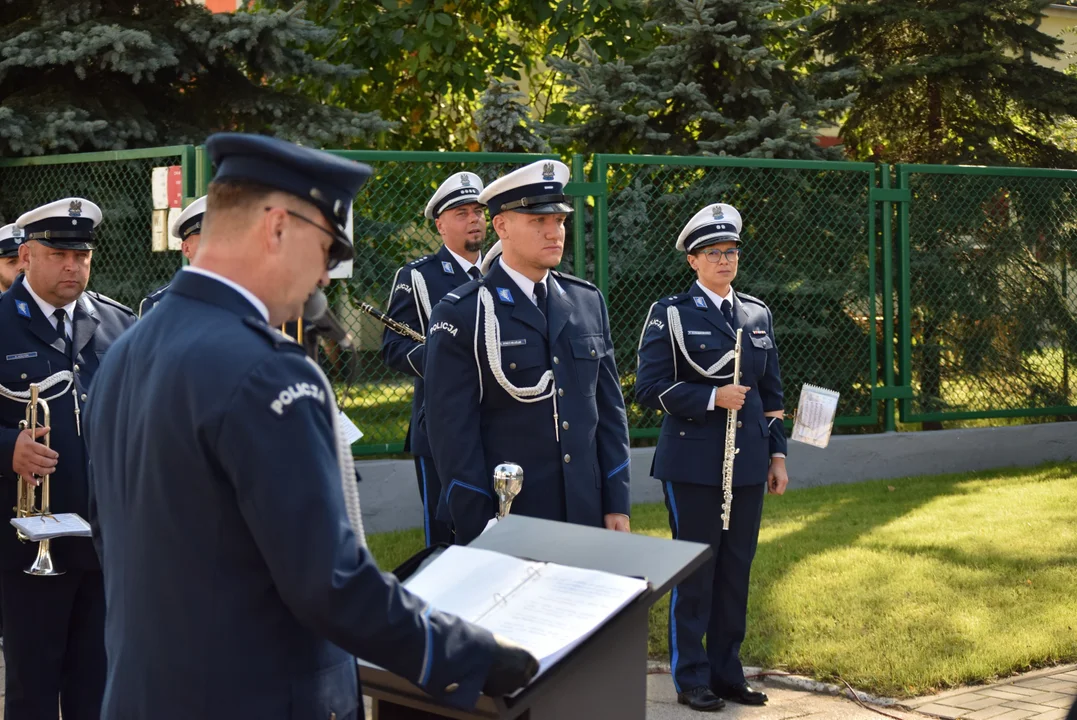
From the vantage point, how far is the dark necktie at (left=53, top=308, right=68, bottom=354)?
5090 millimetres

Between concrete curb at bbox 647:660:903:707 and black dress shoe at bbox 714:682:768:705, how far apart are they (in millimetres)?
196

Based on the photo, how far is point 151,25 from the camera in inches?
431

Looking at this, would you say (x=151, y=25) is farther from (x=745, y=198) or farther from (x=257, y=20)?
(x=745, y=198)

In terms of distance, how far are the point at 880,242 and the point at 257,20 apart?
5.90m

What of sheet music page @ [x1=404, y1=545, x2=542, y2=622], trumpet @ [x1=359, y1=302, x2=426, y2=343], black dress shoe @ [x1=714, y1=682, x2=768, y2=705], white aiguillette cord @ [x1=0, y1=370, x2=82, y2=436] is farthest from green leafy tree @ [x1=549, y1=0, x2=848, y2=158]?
sheet music page @ [x1=404, y1=545, x2=542, y2=622]

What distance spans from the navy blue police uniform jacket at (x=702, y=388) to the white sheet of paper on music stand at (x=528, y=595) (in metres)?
3.11

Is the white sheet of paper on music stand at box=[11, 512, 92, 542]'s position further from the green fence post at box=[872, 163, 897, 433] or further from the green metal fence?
the green fence post at box=[872, 163, 897, 433]

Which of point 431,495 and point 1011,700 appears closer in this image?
point 1011,700

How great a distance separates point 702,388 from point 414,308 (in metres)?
1.97

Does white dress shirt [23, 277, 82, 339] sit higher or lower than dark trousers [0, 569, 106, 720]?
higher

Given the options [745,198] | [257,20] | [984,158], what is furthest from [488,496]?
[984,158]

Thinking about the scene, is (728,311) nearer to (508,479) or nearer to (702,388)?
(702,388)

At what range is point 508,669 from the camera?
7.55 feet

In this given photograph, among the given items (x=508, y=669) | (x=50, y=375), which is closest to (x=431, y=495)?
(x=50, y=375)
